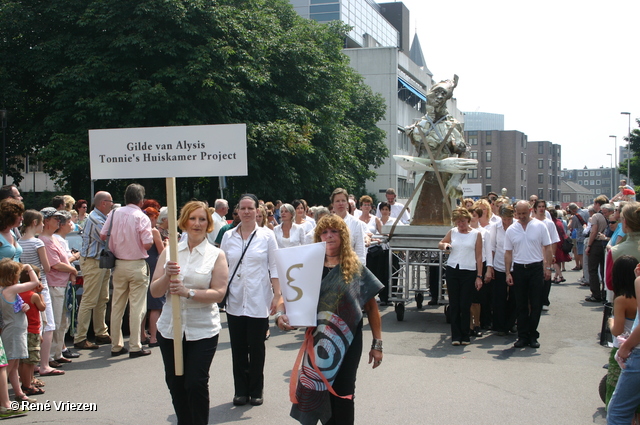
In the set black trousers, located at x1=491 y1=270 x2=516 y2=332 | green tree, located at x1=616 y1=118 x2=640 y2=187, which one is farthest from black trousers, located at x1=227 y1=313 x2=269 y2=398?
green tree, located at x1=616 y1=118 x2=640 y2=187

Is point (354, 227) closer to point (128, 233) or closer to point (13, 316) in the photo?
point (128, 233)

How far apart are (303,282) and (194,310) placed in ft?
2.95

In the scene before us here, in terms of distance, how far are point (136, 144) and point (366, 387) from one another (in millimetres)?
3294

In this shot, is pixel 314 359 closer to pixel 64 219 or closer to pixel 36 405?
pixel 36 405

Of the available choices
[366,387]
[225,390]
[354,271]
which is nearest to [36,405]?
[225,390]

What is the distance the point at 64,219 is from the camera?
7598mm

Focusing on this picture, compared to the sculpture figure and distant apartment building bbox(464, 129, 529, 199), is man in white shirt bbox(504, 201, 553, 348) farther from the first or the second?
distant apartment building bbox(464, 129, 529, 199)

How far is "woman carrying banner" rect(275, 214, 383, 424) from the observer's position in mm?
4105

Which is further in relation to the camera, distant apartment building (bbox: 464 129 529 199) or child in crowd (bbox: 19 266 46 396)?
distant apartment building (bbox: 464 129 529 199)

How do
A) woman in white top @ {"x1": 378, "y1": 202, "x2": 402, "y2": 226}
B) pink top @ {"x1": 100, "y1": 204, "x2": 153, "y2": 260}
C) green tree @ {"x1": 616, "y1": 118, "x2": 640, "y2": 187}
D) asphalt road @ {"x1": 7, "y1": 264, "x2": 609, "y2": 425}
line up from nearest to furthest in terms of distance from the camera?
asphalt road @ {"x1": 7, "y1": 264, "x2": 609, "y2": 425} < pink top @ {"x1": 100, "y1": 204, "x2": 153, "y2": 260} < woman in white top @ {"x1": 378, "y1": 202, "x2": 402, "y2": 226} < green tree @ {"x1": 616, "y1": 118, "x2": 640, "y2": 187}

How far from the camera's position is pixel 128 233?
Answer: 7980 millimetres

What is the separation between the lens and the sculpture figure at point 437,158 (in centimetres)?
1101

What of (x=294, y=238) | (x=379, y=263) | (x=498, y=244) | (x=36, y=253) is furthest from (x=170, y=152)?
(x=379, y=263)

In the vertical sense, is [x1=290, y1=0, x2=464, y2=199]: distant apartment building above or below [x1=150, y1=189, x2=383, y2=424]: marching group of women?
above
